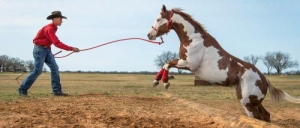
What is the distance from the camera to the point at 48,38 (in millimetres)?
10305

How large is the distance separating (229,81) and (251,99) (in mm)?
517

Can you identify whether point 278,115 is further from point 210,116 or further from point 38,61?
point 38,61

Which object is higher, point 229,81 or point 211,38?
point 211,38

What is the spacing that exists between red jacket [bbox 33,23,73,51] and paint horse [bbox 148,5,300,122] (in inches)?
137

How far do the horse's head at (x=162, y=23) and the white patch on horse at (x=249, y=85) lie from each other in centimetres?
174

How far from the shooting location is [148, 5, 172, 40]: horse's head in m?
7.74

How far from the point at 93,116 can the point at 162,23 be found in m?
2.25

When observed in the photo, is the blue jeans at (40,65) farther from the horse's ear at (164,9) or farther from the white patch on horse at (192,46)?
the white patch on horse at (192,46)

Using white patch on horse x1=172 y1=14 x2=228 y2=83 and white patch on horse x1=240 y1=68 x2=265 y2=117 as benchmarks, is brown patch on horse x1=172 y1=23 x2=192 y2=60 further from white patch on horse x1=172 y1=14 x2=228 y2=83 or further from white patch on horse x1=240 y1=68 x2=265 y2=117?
white patch on horse x1=240 y1=68 x2=265 y2=117

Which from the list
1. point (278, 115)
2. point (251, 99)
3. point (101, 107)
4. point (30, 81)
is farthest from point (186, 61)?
point (30, 81)

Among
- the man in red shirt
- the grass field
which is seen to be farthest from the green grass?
the man in red shirt

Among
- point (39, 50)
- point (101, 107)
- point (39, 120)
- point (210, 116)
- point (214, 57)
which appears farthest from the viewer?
point (39, 50)

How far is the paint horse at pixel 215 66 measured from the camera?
729 cm

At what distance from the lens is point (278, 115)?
1061 centimetres
